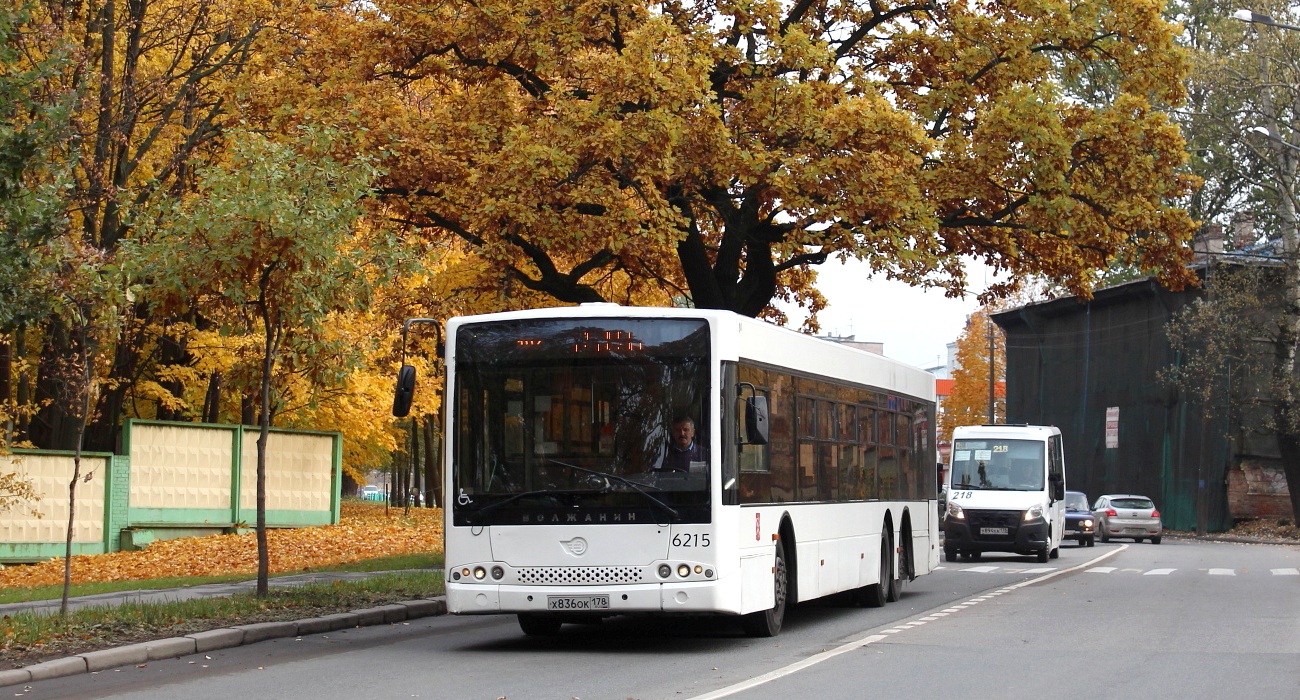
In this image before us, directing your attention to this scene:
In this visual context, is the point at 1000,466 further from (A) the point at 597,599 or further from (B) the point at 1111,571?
(A) the point at 597,599

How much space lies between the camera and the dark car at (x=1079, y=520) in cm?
4381

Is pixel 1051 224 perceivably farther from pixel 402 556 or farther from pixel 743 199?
pixel 402 556

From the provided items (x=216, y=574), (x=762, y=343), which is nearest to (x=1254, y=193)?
(x=216, y=574)

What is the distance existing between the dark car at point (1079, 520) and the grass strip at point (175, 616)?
28.4 meters

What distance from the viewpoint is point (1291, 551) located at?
1593 inches

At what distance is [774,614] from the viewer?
14.7 meters

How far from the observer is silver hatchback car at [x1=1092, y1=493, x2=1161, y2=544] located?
155ft

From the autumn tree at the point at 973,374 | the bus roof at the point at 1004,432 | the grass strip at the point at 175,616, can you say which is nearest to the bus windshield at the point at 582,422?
the grass strip at the point at 175,616

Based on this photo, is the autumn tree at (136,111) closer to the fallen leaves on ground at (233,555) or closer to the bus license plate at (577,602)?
the fallen leaves on ground at (233,555)

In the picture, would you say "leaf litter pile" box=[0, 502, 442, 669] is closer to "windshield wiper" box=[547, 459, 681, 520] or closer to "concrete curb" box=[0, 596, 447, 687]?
"concrete curb" box=[0, 596, 447, 687]

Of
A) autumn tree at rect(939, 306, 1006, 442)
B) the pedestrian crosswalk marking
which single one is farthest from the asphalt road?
autumn tree at rect(939, 306, 1006, 442)

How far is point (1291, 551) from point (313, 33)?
93.8 feet

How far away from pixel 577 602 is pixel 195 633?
3385 millimetres

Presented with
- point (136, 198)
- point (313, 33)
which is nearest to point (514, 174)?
point (313, 33)
